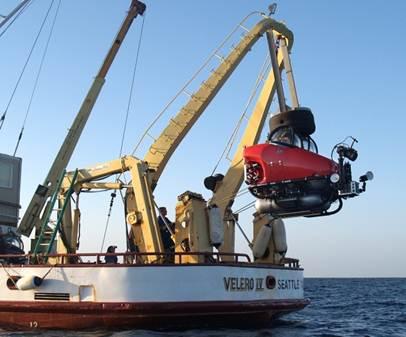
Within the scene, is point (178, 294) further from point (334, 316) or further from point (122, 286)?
point (334, 316)

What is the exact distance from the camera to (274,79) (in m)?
17.9

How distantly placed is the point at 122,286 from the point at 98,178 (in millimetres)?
3966

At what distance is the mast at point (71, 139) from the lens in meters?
17.6

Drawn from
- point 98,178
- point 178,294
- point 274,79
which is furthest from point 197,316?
point 274,79

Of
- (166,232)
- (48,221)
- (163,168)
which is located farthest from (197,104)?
(48,221)

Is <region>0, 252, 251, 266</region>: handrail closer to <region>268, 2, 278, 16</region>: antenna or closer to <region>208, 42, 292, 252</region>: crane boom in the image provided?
<region>208, 42, 292, 252</region>: crane boom

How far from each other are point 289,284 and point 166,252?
13.5 feet

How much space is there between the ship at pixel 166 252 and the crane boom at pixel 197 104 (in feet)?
0.11

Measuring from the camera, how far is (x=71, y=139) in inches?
764

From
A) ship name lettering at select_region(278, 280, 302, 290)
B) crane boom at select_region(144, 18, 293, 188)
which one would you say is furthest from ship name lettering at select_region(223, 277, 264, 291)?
crane boom at select_region(144, 18, 293, 188)

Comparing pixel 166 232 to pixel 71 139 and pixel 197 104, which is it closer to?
pixel 197 104

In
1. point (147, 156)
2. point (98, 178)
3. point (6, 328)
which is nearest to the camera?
point (6, 328)

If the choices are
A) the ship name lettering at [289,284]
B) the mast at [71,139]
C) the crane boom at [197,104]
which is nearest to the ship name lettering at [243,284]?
the ship name lettering at [289,284]

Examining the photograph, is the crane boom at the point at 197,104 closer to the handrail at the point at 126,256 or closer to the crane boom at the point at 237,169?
the crane boom at the point at 237,169
